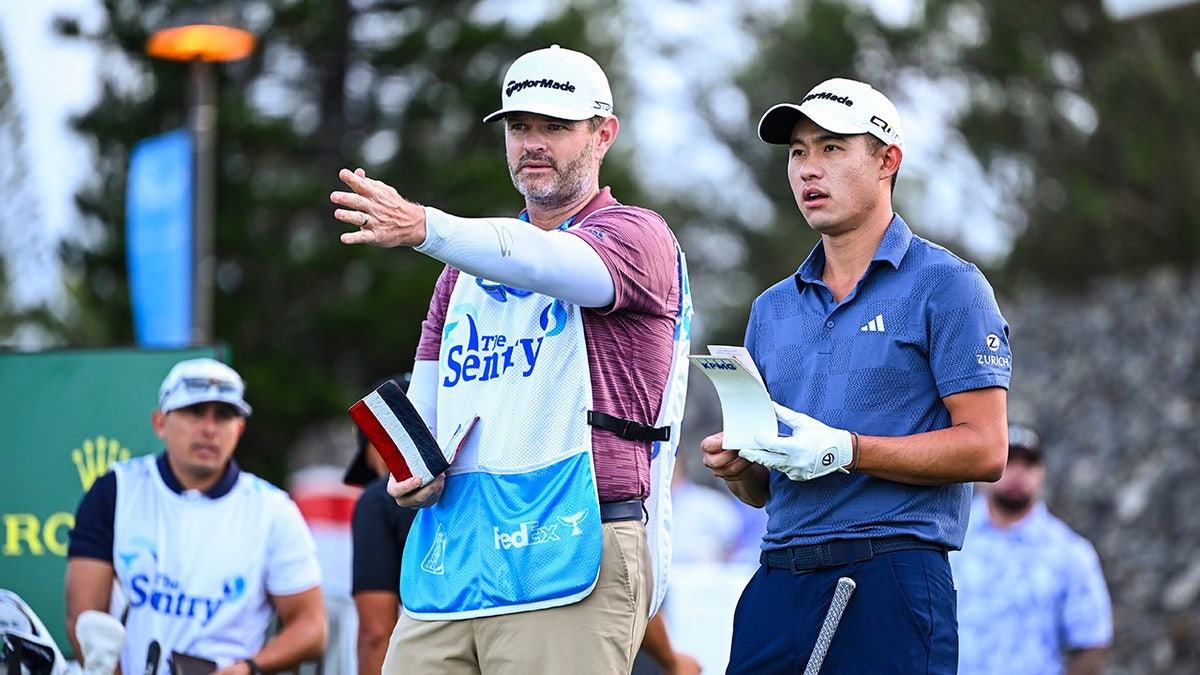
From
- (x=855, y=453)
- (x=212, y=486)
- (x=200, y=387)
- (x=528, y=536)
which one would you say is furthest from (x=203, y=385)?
(x=855, y=453)

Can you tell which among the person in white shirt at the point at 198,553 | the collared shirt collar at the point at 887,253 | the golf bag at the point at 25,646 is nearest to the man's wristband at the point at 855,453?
the collared shirt collar at the point at 887,253

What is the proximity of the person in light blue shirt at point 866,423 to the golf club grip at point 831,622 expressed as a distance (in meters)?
0.02

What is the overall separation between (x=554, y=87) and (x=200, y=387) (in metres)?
2.76

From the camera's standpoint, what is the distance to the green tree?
19.4 metres

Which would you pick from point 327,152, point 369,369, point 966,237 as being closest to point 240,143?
point 327,152

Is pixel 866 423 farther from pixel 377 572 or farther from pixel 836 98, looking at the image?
pixel 377 572

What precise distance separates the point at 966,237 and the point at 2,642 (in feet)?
74.1

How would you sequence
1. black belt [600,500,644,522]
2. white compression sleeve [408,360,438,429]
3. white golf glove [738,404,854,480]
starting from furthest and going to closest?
1. white compression sleeve [408,360,438,429]
2. black belt [600,500,644,522]
3. white golf glove [738,404,854,480]

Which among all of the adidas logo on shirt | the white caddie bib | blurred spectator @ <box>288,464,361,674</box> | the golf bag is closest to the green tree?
blurred spectator @ <box>288,464,361,674</box>

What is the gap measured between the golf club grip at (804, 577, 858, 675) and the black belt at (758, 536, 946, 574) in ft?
0.19

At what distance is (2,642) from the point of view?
4945 mm

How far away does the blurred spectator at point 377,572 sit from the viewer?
574cm

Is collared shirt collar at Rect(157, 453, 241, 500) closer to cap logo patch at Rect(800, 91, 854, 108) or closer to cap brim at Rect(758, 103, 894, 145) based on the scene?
cap brim at Rect(758, 103, 894, 145)

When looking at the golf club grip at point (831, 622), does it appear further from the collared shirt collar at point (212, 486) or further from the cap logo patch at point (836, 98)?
the collared shirt collar at point (212, 486)
